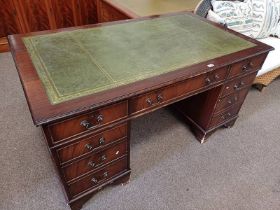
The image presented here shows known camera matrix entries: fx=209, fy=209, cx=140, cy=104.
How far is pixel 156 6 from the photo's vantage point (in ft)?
6.77

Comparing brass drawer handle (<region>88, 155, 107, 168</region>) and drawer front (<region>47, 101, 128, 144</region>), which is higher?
drawer front (<region>47, 101, 128, 144</region>)

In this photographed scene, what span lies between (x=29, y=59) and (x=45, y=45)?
15 cm

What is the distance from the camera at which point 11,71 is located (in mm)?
2213

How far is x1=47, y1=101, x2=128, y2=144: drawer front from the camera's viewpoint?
30.1 inches

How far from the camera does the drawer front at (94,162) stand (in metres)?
0.95

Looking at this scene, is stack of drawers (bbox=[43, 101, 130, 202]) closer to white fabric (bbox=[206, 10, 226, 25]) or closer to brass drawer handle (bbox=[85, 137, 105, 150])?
brass drawer handle (bbox=[85, 137, 105, 150])

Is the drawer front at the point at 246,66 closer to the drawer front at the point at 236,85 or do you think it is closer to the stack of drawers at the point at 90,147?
the drawer front at the point at 236,85

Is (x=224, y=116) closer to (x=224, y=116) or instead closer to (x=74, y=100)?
(x=224, y=116)

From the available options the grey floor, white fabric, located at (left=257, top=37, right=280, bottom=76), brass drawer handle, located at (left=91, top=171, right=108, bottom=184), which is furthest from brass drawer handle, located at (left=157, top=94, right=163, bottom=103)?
white fabric, located at (left=257, top=37, right=280, bottom=76)

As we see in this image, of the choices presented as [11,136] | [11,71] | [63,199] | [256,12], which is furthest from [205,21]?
[11,71]

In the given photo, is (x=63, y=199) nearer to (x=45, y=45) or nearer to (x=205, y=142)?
(x=45, y=45)

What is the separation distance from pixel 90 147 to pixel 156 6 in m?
1.67

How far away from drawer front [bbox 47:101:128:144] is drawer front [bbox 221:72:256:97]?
726mm

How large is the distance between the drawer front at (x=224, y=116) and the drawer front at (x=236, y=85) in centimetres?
19
